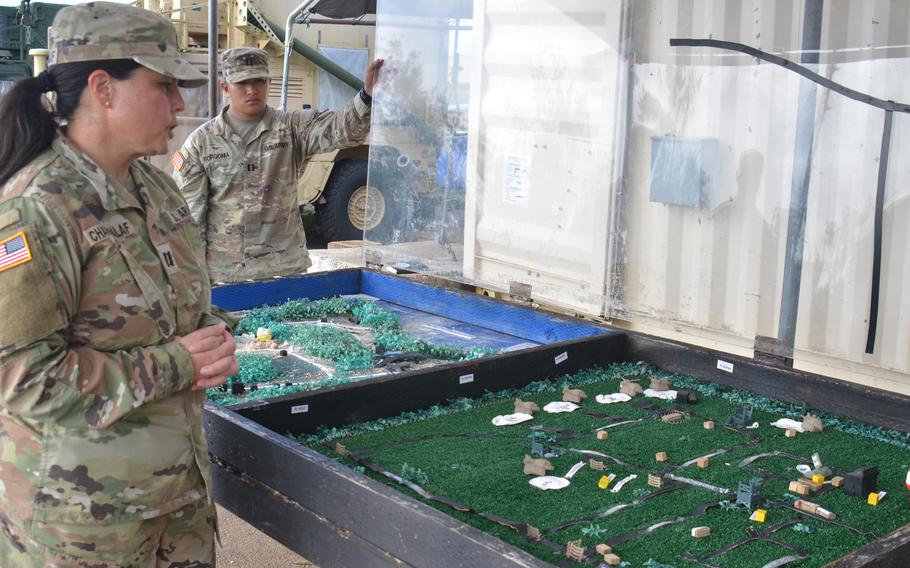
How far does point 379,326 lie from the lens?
3.68 metres

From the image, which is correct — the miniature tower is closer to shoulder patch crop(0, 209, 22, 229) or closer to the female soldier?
the female soldier

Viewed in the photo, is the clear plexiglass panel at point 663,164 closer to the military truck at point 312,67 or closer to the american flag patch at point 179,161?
the american flag patch at point 179,161

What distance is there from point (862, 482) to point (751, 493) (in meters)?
0.26

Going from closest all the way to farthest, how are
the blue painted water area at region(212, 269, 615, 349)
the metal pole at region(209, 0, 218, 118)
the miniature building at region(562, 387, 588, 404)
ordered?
the miniature building at region(562, 387, 588, 404) → the blue painted water area at region(212, 269, 615, 349) → the metal pole at region(209, 0, 218, 118)

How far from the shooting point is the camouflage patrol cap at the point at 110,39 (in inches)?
64.1

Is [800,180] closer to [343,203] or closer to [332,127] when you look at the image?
[332,127]

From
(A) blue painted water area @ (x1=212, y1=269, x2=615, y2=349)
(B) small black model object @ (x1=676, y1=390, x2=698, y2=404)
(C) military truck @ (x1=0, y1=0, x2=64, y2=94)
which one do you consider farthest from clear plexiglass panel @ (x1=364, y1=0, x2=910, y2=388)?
(C) military truck @ (x1=0, y1=0, x2=64, y2=94)

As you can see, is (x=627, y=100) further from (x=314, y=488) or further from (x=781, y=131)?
(x=314, y=488)

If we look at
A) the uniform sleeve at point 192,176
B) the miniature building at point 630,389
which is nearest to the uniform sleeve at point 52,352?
the miniature building at point 630,389

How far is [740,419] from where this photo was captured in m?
2.62

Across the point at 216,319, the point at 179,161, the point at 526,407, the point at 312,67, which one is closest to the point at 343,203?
the point at 312,67

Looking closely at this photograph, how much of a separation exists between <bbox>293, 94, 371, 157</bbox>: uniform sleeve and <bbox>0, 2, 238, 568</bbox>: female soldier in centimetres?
233

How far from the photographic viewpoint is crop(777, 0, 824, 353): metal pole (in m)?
3.37

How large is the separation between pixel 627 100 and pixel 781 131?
73cm
